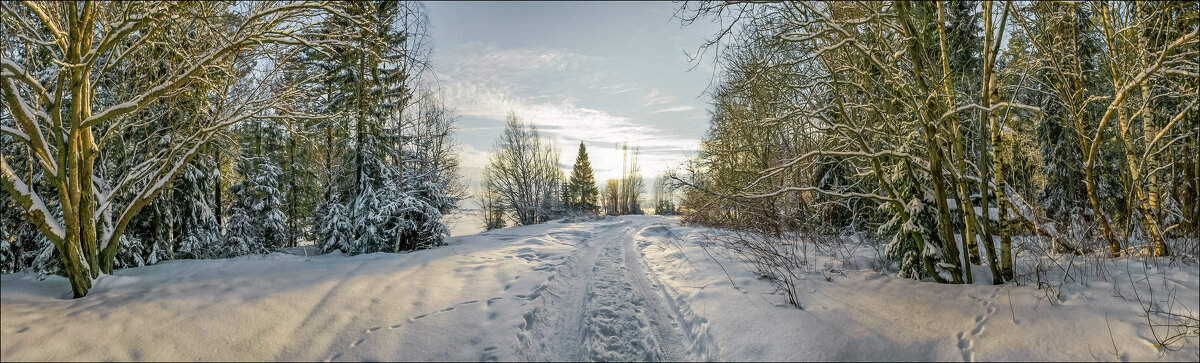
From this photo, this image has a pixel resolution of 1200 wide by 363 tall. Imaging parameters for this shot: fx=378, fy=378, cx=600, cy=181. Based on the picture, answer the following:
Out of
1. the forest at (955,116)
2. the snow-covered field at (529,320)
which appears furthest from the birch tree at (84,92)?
the forest at (955,116)

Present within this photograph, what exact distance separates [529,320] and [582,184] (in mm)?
37095

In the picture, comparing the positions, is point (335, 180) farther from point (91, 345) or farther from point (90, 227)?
point (91, 345)

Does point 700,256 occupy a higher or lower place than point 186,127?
lower

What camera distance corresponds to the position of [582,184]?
135ft

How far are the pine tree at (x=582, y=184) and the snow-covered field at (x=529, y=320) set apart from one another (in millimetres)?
34512

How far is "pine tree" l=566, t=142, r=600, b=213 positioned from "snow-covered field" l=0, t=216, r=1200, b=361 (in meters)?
34.5

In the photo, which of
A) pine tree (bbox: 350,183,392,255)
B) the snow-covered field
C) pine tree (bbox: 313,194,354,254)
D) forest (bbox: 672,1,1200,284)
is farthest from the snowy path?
pine tree (bbox: 313,194,354,254)

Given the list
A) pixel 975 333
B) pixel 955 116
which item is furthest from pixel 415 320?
pixel 955 116

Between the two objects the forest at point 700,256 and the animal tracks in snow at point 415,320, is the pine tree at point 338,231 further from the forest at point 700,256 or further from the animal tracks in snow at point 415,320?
the animal tracks in snow at point 415,320

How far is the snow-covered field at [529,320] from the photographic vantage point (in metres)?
2.81

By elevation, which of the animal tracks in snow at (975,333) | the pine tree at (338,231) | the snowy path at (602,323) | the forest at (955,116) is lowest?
the snowy path at (602,323)

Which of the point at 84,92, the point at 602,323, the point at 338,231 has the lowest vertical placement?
the point at 602,323

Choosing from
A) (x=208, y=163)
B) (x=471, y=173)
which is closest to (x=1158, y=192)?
(x=208, y=163)

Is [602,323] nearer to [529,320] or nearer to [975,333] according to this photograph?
[529,320]
